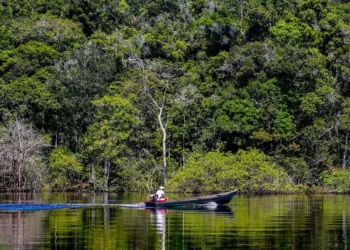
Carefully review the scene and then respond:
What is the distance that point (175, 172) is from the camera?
181 ft

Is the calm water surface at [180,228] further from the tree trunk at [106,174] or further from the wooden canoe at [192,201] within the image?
the tree trunk at [106,174]

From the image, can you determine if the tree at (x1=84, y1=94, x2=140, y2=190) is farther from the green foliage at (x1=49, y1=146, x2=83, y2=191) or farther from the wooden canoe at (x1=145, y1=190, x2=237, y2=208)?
the wooden canoe at (x1=145, y1=190, x2=237, y2=208)

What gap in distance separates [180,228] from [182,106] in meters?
30.9

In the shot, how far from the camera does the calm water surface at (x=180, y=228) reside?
22.2 m

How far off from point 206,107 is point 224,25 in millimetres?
9243

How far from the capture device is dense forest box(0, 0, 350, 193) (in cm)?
5431

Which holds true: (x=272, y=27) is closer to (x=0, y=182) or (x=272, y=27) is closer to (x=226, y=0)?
(x=226, y=0)

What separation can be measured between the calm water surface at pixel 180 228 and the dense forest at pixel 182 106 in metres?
17.3

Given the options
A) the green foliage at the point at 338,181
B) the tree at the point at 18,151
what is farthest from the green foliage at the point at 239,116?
the tree at the point at 18,151

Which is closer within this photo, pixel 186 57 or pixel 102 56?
pixel 102 56

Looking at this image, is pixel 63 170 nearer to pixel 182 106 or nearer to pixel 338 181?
pixel 182 106

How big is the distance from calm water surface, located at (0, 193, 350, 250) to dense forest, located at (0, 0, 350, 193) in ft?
56.8

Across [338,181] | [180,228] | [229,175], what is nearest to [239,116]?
[229,175]

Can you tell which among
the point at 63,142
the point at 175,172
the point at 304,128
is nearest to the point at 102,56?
the point at 63,142
